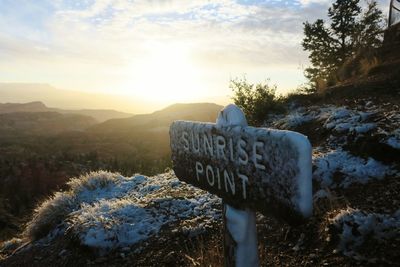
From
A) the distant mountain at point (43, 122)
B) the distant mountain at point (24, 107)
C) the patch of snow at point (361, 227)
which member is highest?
the patch of snow at point (361, 227)

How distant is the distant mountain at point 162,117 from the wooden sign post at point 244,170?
57.9 metres

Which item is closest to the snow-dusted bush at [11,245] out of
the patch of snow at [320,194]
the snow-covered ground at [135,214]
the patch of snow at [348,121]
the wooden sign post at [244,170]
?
the snow-covered ground at [135,214]

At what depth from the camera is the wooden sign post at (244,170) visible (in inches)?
75.1

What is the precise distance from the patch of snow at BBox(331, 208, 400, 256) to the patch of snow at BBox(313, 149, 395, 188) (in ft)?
4.79

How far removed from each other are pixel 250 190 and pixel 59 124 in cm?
8910

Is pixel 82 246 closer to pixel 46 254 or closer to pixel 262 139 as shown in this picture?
pixel 46 254

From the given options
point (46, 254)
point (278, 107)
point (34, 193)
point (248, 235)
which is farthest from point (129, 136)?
point (248, 235)

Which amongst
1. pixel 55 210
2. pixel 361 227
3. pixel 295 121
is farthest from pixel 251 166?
pixel 295 121

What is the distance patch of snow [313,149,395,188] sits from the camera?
18.8ft

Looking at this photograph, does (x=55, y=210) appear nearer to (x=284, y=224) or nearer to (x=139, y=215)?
(x=139, y=215)

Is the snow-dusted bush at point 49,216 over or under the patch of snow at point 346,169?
under

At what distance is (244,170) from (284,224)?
291cm

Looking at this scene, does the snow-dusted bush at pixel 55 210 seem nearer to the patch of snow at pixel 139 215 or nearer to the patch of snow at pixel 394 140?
the patch of snow at pixel 139 215

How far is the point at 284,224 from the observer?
16.1ft
